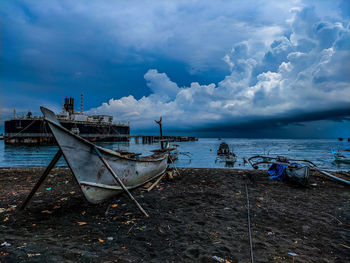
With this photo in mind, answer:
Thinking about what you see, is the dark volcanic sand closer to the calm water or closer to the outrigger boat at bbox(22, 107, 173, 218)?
the outrigger boat at bbox(22, 107, 173, 218)

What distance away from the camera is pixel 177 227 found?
454 centimetres

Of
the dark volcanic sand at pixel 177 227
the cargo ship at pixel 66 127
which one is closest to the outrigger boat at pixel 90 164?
the dark volcanic sand at pixel 177 227

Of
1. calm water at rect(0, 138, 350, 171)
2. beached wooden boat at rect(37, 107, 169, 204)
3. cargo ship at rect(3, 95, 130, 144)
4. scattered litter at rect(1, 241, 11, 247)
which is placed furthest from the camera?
cargo ship at rect(3, 95, 130, 144)

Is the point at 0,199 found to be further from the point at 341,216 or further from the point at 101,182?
the point at 341,216

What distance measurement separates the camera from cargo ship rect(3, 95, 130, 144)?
53.1m

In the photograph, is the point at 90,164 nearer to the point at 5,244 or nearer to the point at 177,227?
the point at 5,244

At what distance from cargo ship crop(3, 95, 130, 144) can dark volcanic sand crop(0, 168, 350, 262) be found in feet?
110

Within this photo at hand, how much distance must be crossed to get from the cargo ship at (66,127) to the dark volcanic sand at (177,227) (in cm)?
3366

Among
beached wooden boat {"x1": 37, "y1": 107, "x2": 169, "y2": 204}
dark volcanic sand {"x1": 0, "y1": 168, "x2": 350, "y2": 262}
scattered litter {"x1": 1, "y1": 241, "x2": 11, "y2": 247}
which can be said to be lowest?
dark volcanic sand {"x1": 0, "y1": 168, "x2": 350, "y2": 262}

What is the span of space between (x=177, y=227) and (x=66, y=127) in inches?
2491

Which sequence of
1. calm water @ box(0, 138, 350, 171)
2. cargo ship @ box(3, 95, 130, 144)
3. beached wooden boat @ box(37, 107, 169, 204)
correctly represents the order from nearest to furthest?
beached wooden boat @ box(37, 107, 169, 204)
calm water @ box(0, 138, 350, 171)
cargo ship @ box(3, 95, 130, 144)

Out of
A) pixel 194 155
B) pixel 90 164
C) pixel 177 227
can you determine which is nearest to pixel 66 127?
pixel 194 155

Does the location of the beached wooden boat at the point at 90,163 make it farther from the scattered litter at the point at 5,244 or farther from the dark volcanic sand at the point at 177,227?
the scattered litter at the point at 5,244

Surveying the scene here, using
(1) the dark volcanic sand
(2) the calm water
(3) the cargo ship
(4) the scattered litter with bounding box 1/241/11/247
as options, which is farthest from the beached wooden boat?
(3) the cargo ship
